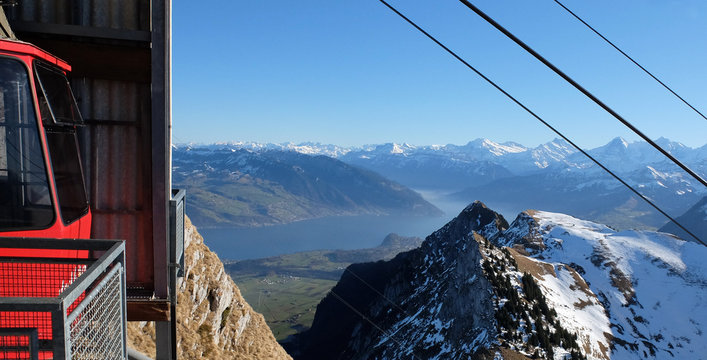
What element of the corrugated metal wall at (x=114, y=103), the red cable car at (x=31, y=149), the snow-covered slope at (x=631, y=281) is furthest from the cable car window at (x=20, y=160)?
the snow-covered slope at (x=631, y=281)

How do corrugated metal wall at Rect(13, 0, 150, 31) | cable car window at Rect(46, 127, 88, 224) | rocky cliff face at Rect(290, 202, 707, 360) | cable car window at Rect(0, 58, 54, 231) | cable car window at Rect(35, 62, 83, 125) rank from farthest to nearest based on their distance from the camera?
1. rocky cliff face at Rect(290, 202, 707, 360)
2. corrugated metal wall at Rect(13, 0, 150, 31)
3. cable car window at Rect(46, 127, 88, 224)
4. cable car window at Rect(35, 62, 83, 125)
5. cable car window at Rect(0, 58, 54, 231)

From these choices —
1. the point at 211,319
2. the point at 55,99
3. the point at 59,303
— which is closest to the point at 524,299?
the point at 211,319

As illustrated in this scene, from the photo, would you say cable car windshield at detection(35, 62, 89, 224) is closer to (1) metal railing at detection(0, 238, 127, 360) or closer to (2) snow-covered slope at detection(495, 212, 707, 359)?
(1) metal railing at detection(0, 238, 127, 360)

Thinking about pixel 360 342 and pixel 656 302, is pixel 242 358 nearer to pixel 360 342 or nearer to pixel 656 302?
Answer: pixel 360 342

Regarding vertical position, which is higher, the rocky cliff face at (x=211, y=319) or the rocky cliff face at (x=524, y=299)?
the rocky cliff face at (x=211, y=319)

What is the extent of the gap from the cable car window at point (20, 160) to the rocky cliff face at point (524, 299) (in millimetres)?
66601

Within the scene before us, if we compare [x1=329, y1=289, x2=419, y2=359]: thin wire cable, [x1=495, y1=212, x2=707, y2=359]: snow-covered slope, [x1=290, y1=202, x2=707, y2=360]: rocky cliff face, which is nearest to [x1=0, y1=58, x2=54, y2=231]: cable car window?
[x1=290, y1=202, x2=707, y2=360]: rocky cliff face

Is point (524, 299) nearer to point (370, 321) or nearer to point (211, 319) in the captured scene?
point (370, 321)

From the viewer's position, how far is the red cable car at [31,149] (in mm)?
5719

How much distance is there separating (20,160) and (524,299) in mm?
84544

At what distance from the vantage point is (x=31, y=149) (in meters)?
6.00

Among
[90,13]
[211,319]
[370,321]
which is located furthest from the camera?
[370,321]

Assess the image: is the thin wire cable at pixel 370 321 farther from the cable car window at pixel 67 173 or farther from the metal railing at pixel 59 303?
the metal railing at pixel 59 303

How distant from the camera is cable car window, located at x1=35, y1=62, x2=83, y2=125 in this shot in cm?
624
